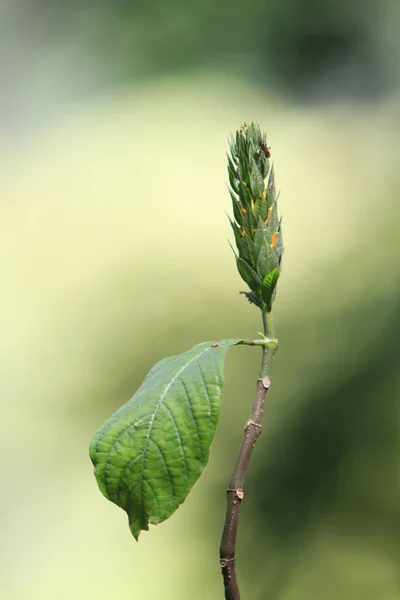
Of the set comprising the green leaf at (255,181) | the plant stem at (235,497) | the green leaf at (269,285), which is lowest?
the plant stem at (235,497)

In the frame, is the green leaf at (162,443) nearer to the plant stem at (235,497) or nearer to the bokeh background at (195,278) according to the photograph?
the plant stem at (235,497)

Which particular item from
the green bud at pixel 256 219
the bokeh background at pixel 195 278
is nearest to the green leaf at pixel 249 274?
the green bud at pixel 256 219

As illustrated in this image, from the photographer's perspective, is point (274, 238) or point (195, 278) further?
point (195, 278)

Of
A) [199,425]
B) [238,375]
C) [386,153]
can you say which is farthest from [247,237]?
[386,153]

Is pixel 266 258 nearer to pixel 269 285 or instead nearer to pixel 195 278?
pixel 269 285

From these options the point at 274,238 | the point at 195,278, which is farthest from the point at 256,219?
the point at 195,278

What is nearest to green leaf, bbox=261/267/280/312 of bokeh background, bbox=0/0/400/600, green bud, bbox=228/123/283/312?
green bud, bbox=228/123/283/312
